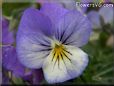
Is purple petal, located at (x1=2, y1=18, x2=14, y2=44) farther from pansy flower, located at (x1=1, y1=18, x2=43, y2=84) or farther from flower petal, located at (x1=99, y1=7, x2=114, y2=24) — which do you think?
flower petal, located at (x1=99, y1=7, x2=114, y2=24)

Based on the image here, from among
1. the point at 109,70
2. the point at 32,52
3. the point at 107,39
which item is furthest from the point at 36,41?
the point at 107,39

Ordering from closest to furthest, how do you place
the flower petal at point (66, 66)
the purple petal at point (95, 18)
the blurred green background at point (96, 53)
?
the flower petal at point (66, 66)
the blurred green background at point (96, 53)
the purple petal at point (95, 18)

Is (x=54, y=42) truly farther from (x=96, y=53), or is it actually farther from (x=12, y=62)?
(x=96, y=53)

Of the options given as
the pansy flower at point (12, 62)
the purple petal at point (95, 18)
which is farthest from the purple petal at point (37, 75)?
the purple petal at point (95, 18)

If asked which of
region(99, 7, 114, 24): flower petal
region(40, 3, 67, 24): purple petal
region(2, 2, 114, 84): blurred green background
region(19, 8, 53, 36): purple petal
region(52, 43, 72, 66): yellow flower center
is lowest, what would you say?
region(2, 2, 114, 84): blurred green background

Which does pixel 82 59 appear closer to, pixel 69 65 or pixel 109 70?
pixel 69 65

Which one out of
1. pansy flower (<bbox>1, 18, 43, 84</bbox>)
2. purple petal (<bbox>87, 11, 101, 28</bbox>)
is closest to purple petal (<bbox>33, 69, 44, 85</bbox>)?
pansy flower (<bbox>1, 18, 43, 84</bbox>)

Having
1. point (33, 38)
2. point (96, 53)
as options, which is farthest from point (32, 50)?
point (96, 53)

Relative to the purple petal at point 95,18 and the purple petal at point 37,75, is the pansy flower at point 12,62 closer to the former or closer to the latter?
the purple petal at point 37,75
